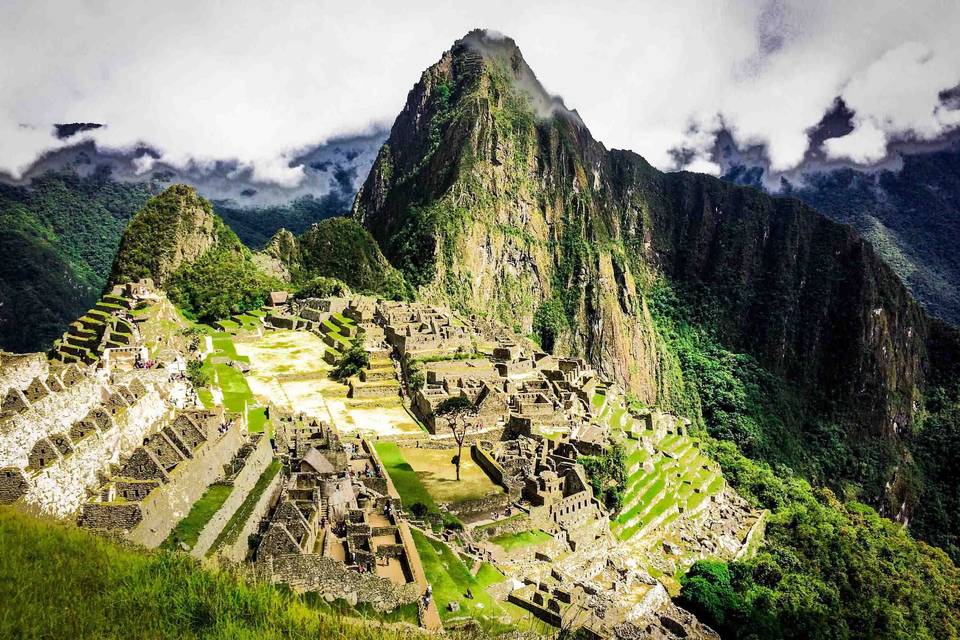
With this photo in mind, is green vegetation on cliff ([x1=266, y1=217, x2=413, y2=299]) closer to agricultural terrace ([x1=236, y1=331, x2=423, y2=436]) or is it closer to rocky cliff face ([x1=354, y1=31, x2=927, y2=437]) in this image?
rocky cliff face ([x1=354, y1=31, x2=927, y2=437])

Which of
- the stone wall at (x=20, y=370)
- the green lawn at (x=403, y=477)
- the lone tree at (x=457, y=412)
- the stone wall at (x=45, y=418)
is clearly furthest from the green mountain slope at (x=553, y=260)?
the stone wall at (x=45, y=418)

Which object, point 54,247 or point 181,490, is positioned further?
point 54,247

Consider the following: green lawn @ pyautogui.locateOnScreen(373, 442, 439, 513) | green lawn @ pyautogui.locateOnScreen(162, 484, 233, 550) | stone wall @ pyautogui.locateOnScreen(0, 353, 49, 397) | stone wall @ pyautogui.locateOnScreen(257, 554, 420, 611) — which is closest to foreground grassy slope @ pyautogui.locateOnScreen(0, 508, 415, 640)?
stone wall @ pyautogui.locateOnScreen(257, 554, 420, 611)

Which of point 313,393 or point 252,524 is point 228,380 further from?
point 252,524

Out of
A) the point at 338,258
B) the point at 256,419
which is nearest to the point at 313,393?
the point at 256,419

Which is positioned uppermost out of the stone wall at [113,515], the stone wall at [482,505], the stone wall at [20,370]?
the stone wall at [20,370]

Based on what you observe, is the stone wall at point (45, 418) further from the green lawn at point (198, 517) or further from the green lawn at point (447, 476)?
the green lawn at point (447, 476)
